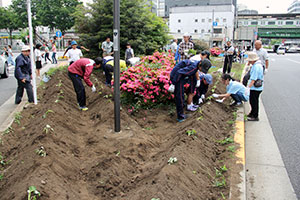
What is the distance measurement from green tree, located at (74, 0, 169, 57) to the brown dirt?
686 centimetres

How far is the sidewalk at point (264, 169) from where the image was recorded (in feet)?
12.3

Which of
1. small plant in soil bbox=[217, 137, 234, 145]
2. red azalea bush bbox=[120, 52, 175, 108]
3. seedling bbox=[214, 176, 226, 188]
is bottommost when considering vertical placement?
seedling bbox=[214, 176, 226, 188]

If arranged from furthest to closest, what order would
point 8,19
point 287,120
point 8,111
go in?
point 8,19 < point 8,111 < point 287,120

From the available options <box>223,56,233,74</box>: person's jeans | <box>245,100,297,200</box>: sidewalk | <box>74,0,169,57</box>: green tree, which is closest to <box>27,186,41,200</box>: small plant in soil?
<box>245,100,297,200</box>: sidewalk

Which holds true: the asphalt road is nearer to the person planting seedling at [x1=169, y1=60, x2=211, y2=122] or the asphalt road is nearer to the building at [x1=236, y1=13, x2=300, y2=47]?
the person planting seedling at [x1=169, y1=60, x2=211, y2=122]

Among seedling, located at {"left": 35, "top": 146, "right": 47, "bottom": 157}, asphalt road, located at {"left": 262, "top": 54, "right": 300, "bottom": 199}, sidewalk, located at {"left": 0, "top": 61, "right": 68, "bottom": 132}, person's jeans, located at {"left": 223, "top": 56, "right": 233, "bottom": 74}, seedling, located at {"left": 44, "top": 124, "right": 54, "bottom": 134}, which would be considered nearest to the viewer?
seedling, located at {"left": 35, "top": 146, "right": 47, "bottom": 157}

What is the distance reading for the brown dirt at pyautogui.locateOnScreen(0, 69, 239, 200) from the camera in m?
3.36

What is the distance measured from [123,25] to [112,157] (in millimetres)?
9466

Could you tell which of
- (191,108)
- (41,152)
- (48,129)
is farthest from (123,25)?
(41,152)

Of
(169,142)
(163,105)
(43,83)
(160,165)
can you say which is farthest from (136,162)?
(43,83)

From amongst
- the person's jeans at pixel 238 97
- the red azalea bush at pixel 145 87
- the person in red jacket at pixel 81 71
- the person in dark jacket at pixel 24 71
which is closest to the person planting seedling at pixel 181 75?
the red azalea bush at pixel 145 87

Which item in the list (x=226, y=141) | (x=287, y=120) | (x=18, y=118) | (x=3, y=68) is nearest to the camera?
(x=226, y=141)

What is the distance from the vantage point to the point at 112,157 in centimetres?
431

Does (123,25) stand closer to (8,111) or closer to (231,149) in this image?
(8,111)
